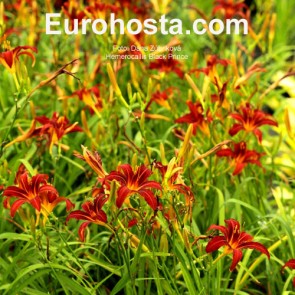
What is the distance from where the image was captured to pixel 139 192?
6.55 feet

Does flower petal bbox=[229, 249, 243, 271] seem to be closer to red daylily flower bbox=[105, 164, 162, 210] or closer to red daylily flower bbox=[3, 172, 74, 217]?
red daylily flower bbox=[105, 164, 162, 210]

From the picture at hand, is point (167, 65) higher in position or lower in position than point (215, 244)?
higher

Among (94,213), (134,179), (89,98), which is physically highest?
(89,98)

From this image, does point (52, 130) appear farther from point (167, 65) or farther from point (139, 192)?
point (167, 65)

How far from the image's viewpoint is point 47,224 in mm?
2326

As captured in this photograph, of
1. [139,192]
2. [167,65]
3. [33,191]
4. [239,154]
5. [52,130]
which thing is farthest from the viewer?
[167,65]

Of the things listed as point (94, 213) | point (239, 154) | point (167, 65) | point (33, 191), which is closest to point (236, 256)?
point (94, 213)

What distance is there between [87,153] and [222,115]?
43.3 inches

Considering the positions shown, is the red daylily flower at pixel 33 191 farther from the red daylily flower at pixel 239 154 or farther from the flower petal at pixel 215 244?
the red daylily flower at pixel 239 154

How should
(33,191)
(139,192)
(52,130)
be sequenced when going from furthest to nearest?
(52,130), (33,191), (139,192)

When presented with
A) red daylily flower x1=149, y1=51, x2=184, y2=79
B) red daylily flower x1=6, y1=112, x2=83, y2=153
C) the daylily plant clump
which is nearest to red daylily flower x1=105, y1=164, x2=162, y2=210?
the daylily plant clump

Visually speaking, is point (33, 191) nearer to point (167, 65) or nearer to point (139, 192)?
point (139, 192)

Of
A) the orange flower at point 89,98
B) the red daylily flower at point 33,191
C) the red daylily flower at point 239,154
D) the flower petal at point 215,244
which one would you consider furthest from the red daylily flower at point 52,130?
the flower petal at point 215,244

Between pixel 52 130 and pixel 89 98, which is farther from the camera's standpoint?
pixel 89 98
